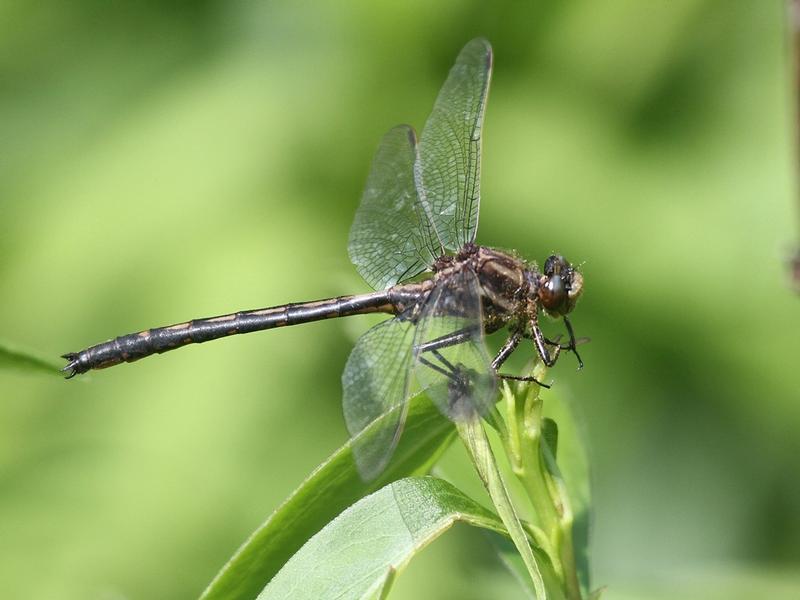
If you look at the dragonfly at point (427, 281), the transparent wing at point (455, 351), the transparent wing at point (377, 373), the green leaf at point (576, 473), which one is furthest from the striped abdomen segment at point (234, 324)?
the green leaf at point (576, 473)

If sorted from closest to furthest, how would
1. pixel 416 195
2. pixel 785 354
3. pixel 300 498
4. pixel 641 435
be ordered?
1. pixel 300 498
2. pixel 416 195
3. pixel 785 354
4. pixel 641 435

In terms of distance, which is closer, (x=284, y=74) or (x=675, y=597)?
(x=675, y=597)

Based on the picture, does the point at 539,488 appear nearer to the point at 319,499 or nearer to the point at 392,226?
the point at 319,499

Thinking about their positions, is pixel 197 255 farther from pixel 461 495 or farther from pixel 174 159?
pixel 461 495

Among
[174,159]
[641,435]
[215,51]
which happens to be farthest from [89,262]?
[641,435]

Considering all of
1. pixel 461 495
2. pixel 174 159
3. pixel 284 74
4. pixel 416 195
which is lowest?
pixel 461 495

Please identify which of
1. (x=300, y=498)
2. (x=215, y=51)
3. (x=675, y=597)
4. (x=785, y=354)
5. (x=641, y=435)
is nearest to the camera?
(x=300, y=498)

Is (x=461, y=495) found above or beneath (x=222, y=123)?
beneath
